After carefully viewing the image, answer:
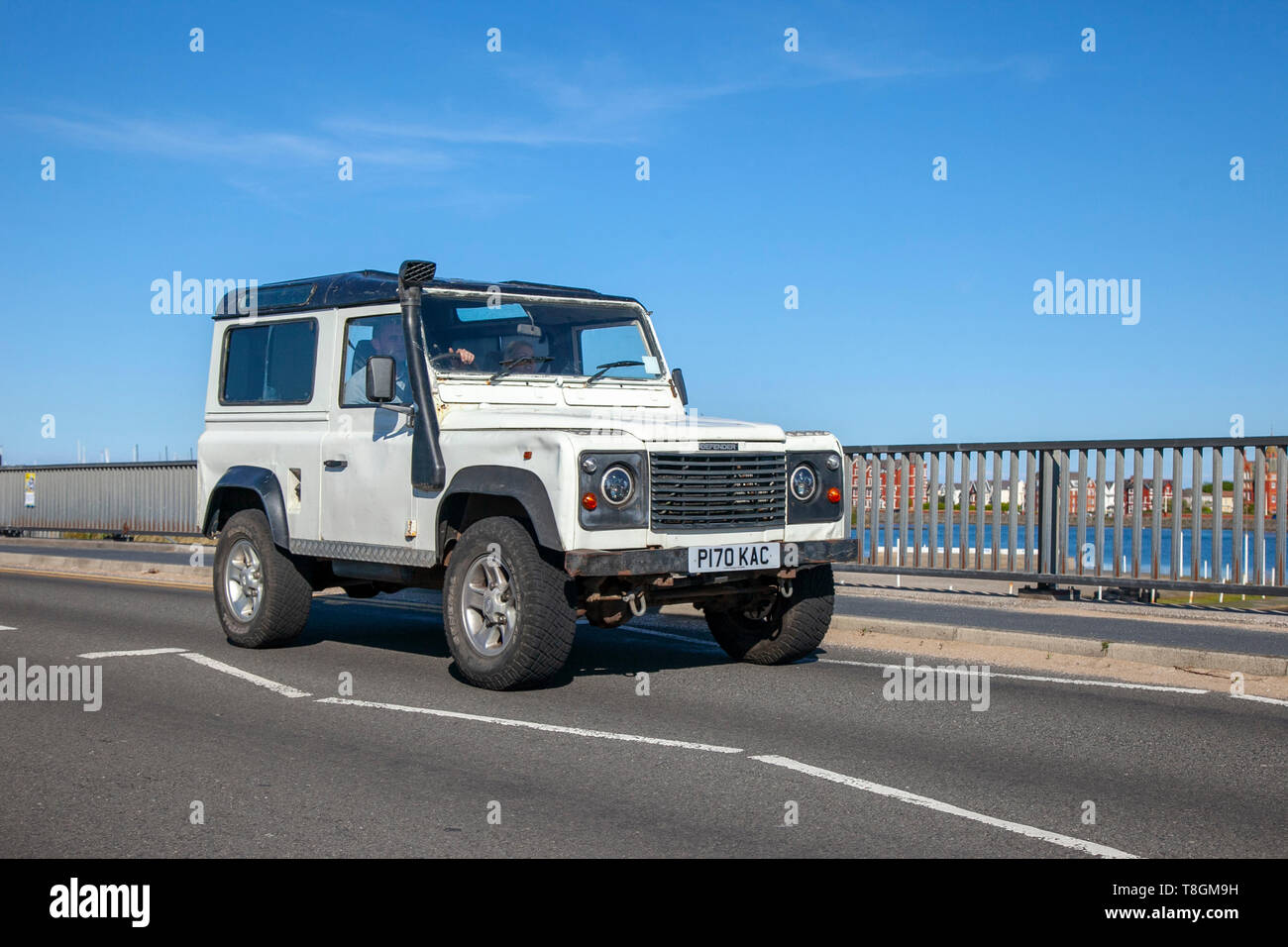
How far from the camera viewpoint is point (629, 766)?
6129 millimetres

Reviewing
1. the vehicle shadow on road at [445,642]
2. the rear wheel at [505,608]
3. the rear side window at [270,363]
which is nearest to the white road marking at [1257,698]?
the vehicle shadow on road at [445,642]

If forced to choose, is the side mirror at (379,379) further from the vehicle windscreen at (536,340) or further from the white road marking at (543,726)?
the white road marking at (543,726)

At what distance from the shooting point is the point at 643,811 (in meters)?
5.31

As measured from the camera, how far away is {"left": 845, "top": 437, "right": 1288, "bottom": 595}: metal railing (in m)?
12.5

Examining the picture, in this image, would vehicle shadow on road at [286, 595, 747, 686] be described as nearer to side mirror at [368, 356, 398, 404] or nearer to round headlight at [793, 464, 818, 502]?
round headlight at [793, 464, 818, 502]

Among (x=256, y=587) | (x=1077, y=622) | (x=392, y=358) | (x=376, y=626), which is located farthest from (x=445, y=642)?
(x=1077, y=622)

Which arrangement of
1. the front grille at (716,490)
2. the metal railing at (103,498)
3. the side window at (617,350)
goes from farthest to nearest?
the metal railing at (103,498) < the side window at (617,350) < the front grille at (716,490)

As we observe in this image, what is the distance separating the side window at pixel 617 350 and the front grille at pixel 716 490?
1.75 metres

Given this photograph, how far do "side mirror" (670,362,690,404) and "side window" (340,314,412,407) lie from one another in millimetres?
2113

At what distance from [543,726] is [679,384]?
3.74 m

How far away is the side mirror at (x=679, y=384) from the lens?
398 inches

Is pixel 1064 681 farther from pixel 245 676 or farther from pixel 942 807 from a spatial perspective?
pixel 245 676
